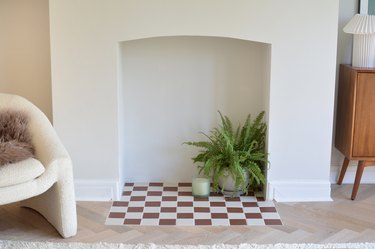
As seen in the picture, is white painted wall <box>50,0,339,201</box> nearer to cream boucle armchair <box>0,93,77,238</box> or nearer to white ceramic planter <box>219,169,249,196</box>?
white ceramic planter <box>219,169,249,196</box>

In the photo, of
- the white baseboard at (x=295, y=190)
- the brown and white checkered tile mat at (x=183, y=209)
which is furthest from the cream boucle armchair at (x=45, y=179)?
the white baseboard at (x=295, y=190)

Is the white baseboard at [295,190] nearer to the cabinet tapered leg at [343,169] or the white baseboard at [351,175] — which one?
the cabinet tapered leg at [343,169]

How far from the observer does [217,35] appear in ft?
12.6

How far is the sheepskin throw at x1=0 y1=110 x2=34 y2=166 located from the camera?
3293 millimetres

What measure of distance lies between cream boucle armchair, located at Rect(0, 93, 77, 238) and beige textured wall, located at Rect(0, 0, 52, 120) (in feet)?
2.02

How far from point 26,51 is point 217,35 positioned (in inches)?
52.9

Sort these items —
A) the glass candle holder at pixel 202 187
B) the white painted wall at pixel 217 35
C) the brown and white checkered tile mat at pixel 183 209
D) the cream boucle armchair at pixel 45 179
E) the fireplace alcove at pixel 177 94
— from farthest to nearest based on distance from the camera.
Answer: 1. the fireplace alcove at pixel 177 94
2. the glass candle holder at pixel 202 187
3. the white painted wall at pixel 217 35
4. the brown and white checkered tile mat at pixel 183 209
5. the cream boucle armchair at pixel 45 179

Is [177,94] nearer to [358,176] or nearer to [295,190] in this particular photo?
[295,190]

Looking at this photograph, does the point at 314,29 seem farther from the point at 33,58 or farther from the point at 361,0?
the point at 33,58

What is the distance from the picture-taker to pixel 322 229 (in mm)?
3578

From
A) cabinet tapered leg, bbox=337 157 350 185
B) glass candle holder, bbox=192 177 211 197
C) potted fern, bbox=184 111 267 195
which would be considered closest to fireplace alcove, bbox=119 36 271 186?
potted fern, bbox=184 111 267 195

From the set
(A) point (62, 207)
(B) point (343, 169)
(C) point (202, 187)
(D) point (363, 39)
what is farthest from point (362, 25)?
(A) point (62, 207)

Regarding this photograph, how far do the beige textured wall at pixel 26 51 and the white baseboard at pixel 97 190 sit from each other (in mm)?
605

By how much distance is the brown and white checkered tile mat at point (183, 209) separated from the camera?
3.69m
